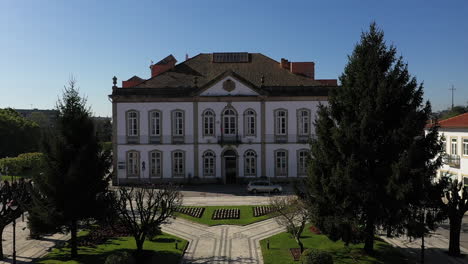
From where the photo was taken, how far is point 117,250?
55.9 feet

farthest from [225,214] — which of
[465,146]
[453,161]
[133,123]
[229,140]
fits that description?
[465,146]

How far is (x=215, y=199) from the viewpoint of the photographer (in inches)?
1129

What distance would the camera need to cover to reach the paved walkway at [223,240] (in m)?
16.5

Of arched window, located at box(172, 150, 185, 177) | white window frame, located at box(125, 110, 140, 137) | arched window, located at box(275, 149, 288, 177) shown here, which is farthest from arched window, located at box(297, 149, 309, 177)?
white window frame, located at box(125, 110, 140, 137)

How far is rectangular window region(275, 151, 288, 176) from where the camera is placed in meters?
34.5

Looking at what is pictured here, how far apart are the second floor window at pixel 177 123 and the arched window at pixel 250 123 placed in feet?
19.2

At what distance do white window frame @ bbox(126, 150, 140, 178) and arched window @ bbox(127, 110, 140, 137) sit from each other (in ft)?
5.47

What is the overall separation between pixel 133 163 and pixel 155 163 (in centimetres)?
204

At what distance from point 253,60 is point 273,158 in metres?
11.1

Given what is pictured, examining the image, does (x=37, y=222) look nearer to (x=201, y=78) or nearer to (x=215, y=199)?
(x=215, y=199)

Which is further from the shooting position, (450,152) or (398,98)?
(450,152)

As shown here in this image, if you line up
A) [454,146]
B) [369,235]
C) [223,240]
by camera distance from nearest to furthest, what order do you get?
[369,235] → [223,240] → [454,146]

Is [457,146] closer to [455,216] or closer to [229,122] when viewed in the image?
[455,216]

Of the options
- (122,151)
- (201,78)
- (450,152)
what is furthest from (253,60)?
(450,152)
